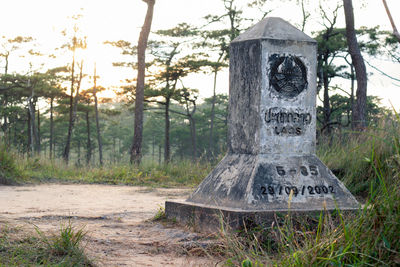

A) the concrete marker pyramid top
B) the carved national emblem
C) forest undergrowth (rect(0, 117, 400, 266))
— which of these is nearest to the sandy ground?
forest undergrowth (rect(0, 117, 400, 266))

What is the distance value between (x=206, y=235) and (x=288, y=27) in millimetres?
2280

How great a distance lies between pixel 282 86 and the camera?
4938 mm

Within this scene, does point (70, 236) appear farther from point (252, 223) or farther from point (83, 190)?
point (83, 190)

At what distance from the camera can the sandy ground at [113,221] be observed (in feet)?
12.3

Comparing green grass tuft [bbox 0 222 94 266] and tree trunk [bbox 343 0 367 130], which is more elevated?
tree trunk [bbox 343 0 367 130]

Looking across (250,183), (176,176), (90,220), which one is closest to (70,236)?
(250,183)

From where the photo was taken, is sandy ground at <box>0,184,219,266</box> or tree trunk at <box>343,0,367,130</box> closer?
sandy ground at <box>0,184,219,266</box>

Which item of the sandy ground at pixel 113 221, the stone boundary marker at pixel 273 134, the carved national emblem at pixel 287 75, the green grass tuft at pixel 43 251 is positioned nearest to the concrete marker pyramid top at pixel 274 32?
the stone boundary marker at pixel 273 134

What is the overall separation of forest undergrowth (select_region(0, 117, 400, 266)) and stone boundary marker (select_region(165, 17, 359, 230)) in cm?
43

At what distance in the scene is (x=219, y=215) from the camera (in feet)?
13.6

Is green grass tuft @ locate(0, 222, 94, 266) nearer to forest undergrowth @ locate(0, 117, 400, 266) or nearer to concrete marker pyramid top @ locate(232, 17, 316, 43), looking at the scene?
forest undergrowth @ locate(0, 117, 400, 266)

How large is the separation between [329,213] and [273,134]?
204 centimetres

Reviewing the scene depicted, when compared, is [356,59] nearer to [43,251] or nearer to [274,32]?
[274,32]

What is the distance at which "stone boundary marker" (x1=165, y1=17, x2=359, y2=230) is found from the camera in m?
4.71
